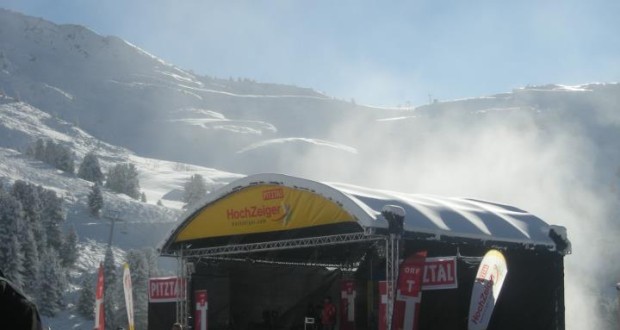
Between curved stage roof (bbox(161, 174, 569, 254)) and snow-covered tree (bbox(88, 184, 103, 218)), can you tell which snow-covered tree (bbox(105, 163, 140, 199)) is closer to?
snow-covered tree (bbox(88, 184, 103, 218))

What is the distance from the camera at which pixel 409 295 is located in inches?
460

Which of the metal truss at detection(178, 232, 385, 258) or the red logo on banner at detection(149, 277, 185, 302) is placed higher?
the metal truss at detection(178, 232, 385, 258)

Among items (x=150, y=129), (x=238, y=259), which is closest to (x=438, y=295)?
(x=238, y=259)

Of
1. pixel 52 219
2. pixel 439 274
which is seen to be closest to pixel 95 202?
pixel 52 219

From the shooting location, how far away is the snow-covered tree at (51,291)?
5547cm

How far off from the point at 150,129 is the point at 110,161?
50313mm

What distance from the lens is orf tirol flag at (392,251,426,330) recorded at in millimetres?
11602

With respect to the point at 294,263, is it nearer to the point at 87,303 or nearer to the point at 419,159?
the point at 87,303

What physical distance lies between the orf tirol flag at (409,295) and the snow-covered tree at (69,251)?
194 ft

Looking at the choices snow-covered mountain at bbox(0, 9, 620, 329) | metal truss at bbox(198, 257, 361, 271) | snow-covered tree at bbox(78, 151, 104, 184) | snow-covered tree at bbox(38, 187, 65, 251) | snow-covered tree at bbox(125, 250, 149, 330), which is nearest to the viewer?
metal truss at bbox(198, 257, 361, 271)

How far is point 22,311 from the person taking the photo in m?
2.17

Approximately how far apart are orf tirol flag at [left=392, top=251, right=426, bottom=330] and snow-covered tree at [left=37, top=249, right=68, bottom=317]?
47421 mm

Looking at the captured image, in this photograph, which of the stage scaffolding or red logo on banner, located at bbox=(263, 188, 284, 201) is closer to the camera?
the stage scaffolding

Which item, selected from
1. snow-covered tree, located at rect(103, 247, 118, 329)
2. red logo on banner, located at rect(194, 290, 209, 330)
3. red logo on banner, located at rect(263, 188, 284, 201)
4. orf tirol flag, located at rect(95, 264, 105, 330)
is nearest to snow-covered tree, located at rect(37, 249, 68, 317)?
snow-covered tree, located at rect(103, 247, 118, 329)
